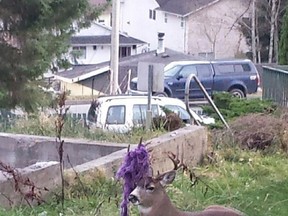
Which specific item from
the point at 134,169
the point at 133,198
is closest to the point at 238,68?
the point at 134,169

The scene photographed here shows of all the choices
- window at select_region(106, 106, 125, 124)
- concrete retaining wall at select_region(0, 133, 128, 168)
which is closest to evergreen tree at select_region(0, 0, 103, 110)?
window at select_region(106, 106, 125, 124)

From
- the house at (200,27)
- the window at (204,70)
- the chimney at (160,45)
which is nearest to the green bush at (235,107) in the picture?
the window at (204,70)

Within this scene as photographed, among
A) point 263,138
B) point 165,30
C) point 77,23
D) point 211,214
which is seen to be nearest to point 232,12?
point 165,30

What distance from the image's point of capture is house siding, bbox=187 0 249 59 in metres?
63.4

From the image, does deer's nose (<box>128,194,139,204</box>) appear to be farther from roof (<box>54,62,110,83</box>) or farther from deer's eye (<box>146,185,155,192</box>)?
roof (<box>54,62,110,83</box>)

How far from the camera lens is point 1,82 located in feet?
63.7

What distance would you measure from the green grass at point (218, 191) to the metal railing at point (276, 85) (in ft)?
33.1

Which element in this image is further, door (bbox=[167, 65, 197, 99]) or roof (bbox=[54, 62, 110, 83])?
roof (bbox=[54, 62, 110, 83])

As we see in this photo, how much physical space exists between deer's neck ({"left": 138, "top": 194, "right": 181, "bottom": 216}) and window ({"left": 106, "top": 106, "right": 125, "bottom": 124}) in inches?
538

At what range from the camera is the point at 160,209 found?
5551 mm

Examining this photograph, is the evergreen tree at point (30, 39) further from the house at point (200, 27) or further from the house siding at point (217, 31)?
the house siding at point (217, 31)

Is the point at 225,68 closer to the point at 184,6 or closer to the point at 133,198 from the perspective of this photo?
the point at 184,6

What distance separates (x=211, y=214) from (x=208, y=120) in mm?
12254

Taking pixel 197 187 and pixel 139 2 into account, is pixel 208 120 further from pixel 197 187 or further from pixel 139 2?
pixel 139 2
